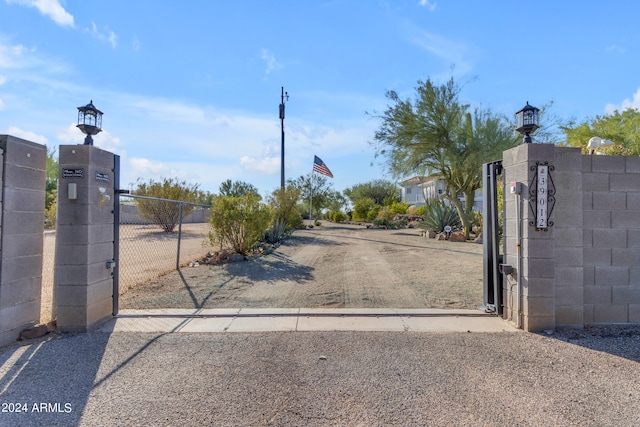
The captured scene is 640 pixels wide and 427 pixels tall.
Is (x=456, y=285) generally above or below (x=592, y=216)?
below

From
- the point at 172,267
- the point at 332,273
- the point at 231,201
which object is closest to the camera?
the point at 332,273

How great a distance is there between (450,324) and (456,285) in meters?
2.39

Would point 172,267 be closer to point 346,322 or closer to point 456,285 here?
point 346,322

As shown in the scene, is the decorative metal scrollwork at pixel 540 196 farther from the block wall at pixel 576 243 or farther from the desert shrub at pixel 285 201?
the desert shrub at pixel 285 201

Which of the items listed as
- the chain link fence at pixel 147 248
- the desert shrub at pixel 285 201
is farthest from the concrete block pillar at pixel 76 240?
the desert shrub at pixel 285 201

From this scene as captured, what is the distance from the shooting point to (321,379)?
3.15 m

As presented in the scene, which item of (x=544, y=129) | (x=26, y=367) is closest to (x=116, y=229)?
(x=26, y=367)

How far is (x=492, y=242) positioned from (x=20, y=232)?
6099mm

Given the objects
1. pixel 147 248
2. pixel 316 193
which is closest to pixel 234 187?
pixel 316 193

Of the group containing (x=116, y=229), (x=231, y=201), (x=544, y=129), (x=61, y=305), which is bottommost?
(x=61, y=305)

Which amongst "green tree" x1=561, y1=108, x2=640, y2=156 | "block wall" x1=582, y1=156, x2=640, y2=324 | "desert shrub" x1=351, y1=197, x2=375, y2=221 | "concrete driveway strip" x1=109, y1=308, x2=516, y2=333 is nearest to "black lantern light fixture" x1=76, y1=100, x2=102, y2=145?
"concrete driveway strip" x1=109, y1=308, x2=516, y2=333

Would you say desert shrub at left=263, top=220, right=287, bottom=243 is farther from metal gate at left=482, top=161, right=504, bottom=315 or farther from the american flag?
the american flag

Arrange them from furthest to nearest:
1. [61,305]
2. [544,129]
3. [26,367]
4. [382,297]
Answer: [544,129] < [382,297] < [61,305] < [26,367]

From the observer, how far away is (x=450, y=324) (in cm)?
468
